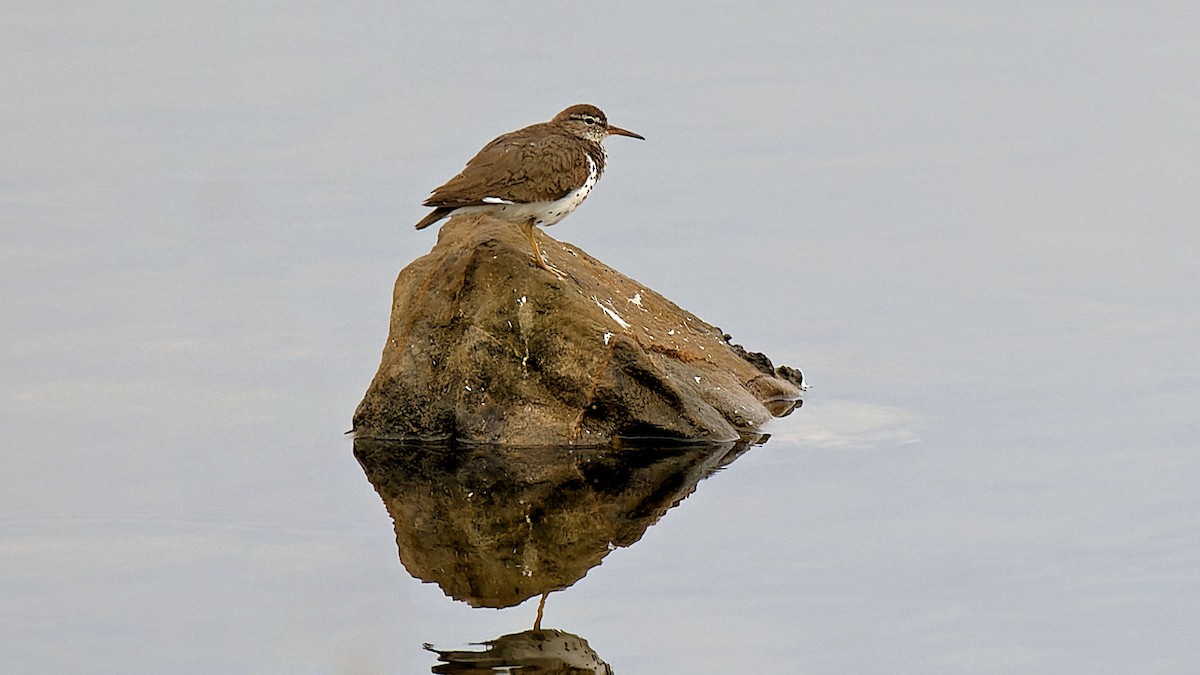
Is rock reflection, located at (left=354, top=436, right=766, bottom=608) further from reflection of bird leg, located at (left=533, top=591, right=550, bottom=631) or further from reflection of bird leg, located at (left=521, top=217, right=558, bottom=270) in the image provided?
reflection of bird leg, located at (left=521, top=217, right=558, bottom=270)

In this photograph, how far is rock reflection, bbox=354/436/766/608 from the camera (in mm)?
8898

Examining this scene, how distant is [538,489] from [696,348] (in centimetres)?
202

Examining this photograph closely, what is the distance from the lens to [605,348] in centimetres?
1078

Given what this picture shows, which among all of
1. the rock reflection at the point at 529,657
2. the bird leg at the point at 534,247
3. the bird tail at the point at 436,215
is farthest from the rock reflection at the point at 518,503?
the bird tail at the point at 436,215

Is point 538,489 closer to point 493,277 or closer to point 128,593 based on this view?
point 493,277

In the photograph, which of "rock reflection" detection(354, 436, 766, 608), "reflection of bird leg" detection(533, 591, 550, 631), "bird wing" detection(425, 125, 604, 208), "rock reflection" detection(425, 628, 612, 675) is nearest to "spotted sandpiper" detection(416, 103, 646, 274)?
"bird wing" detection(425, 125, 604, 208)

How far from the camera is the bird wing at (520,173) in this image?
10.7 m

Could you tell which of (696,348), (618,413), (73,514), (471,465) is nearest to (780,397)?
(696,348)

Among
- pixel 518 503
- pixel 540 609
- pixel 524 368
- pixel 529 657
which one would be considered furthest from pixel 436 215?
pixel 529 657

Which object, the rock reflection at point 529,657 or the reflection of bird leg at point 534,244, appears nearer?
the rock reflection at point 529,657

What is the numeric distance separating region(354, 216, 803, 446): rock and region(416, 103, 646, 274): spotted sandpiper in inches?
12.3

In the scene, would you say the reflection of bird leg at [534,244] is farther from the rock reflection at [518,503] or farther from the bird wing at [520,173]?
the rock reflection at [518,503]

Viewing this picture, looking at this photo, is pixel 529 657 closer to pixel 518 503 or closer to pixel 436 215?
pixel 518 503

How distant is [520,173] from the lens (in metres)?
10.9
